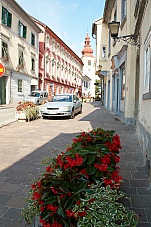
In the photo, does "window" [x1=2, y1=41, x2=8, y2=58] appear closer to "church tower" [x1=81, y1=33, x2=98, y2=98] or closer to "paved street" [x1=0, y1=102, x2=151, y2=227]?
"paved street" [x1=0, y1=102, x2=151, y2=227]

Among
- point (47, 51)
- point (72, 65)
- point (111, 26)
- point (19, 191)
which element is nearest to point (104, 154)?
point (19, 191)

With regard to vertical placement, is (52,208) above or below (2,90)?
below

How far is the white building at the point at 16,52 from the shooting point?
68.3 feet

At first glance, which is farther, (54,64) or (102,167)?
(54,64)

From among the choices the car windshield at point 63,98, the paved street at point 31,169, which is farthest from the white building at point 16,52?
the paved street at point 31,169

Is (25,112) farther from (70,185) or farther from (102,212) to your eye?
(102,212)

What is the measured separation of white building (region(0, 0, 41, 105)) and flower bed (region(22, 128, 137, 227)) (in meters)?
19.9

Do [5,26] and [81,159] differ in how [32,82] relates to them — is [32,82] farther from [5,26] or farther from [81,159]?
[81,159]

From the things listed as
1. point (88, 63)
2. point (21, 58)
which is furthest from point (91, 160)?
point (88, 63)

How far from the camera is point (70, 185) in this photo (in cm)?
187

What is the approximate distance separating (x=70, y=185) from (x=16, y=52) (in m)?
23.4

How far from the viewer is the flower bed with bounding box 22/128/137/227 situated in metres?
1.72

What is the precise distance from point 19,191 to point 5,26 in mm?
20757

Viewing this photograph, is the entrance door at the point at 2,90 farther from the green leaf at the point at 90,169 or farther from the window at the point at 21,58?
the green leaf at the point at 90,169
